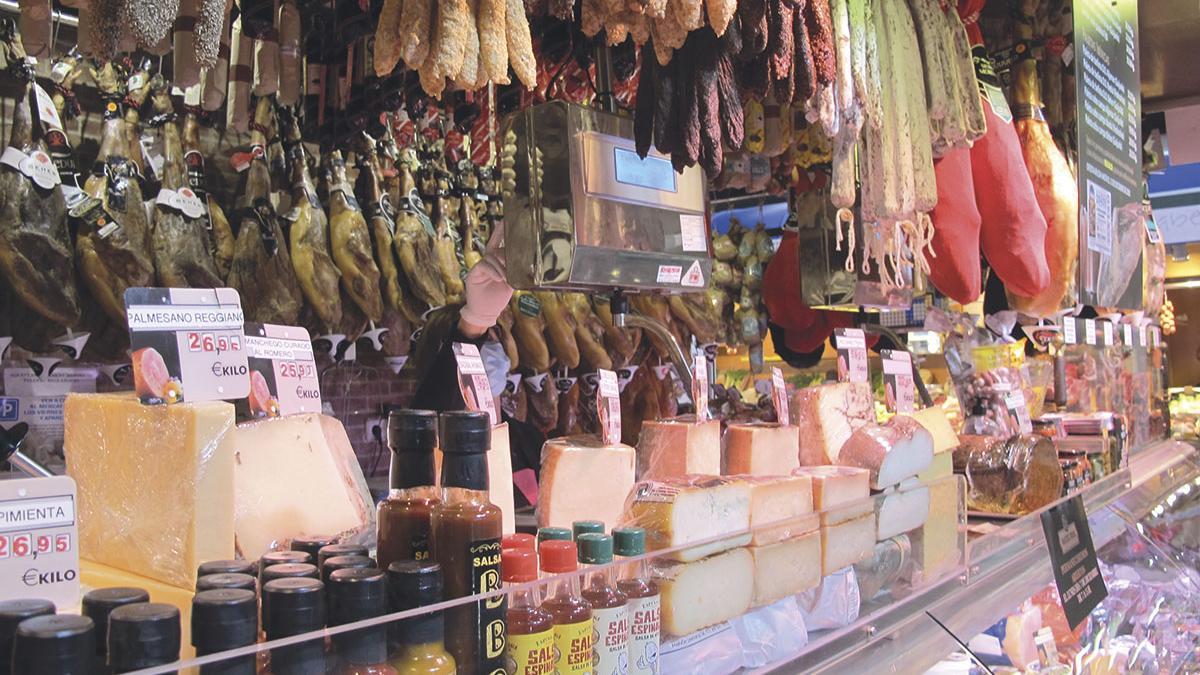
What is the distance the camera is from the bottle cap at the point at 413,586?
91 cm

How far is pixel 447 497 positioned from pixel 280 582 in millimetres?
206

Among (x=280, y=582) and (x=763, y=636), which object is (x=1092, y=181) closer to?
(x=763, y=636)

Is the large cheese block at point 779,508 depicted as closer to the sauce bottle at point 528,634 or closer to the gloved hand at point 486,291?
the sauce bottle at point 528,634

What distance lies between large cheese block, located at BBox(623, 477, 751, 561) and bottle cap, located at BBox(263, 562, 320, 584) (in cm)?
55

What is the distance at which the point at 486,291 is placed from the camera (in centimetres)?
296

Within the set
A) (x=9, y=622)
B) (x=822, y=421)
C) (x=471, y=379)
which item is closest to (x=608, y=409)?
(x=471, y=379)

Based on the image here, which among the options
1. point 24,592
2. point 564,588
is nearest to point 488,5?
point 564,588

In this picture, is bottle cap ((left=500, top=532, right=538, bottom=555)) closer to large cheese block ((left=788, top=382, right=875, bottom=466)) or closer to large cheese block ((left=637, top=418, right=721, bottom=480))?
large cheese block ((left=637, top=418, right=721, bottom=480))

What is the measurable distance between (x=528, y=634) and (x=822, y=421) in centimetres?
119

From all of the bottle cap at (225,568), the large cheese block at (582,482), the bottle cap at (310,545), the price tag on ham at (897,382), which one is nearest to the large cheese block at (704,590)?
the large cheese block at (582,482)

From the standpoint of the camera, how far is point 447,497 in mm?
1013

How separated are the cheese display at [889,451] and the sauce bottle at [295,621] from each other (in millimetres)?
1333

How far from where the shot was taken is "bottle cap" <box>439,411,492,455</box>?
100cm

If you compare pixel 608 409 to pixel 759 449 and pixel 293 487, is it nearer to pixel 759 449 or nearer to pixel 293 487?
pixel 759 449
